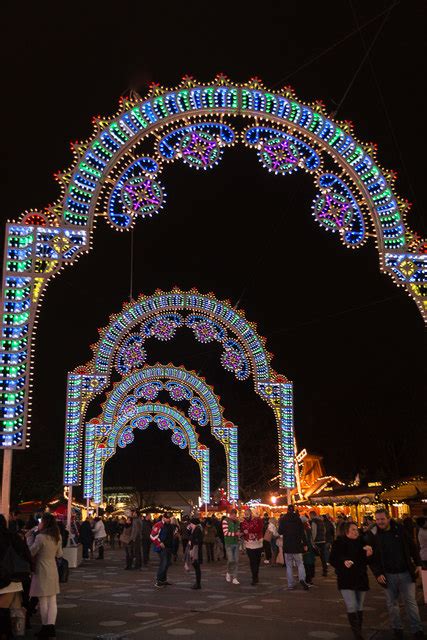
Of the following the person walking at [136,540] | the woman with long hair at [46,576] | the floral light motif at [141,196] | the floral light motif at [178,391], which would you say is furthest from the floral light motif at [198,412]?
the woman with long hair at [46,576]

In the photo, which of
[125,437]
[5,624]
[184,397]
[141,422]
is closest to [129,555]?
[5,624]

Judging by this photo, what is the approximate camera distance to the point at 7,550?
6805 millimetres

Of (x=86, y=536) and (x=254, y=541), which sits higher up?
(x=254, y=541)

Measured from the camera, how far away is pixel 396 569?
7.36 metres

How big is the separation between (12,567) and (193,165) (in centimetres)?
895

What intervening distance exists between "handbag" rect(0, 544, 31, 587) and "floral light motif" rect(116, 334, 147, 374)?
1781 cm

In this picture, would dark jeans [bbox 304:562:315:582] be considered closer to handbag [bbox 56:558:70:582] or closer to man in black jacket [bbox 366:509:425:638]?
handbag [bbox 56:558:70:582]

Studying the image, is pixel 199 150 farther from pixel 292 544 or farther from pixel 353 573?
pixel 353 573

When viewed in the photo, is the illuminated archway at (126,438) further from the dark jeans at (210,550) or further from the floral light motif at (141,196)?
the floral light motif at (141,196)

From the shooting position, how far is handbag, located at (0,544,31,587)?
6711mm

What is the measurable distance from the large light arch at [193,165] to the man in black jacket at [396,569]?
22.4 feet

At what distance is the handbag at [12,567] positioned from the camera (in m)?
6.71

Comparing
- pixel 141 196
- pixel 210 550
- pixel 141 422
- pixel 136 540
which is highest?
pixel 141 196

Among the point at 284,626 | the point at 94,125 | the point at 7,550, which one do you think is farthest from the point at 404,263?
the point at 7,550
